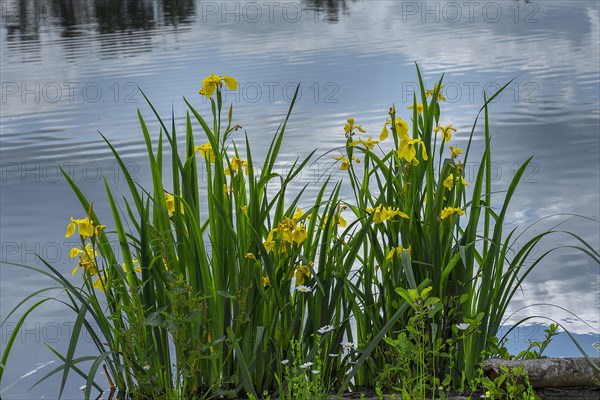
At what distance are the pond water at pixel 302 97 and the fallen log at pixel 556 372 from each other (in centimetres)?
100

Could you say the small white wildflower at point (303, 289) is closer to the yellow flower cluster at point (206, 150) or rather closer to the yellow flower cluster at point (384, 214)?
the yellow flower cluster at point (384, 214)

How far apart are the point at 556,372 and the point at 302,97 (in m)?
6.50

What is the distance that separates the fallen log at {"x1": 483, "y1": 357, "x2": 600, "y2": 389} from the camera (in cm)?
262

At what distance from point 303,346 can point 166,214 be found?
0.57m

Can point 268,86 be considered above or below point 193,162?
below

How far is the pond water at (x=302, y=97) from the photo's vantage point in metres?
4.53

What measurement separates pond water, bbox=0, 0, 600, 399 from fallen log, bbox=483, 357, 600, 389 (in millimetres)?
1004

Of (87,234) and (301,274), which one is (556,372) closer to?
(301,274)

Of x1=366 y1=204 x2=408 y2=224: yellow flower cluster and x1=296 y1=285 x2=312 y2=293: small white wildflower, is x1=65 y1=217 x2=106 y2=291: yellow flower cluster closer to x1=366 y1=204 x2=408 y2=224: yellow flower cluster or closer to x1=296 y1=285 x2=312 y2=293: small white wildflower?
x1=296 y1=285 x2=312 y2=293: small white wildflower

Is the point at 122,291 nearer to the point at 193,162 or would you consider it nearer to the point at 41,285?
the point at 193,162

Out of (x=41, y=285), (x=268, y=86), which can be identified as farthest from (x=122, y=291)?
(x=268, y=86)

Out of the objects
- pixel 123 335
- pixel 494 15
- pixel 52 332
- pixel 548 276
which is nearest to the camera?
pixel 123 335

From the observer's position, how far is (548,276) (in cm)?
439

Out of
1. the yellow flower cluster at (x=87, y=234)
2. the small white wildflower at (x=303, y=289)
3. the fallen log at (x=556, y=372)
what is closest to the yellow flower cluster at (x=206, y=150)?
the yellow flower cluster at (x=87, y=234)
